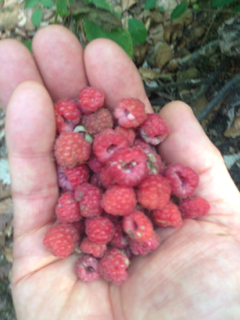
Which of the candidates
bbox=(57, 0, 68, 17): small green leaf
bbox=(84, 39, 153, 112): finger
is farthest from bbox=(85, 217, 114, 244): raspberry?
bbox=(57, 0, 68, 17): small green leaf

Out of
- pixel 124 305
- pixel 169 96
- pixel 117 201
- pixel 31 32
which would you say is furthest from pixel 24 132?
pixel 31 32

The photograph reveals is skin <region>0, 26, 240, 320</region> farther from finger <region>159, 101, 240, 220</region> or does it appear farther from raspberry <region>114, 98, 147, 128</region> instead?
raspberry <region>114, 98, 147, 128</region>

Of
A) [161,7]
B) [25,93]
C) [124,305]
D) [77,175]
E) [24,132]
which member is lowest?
[124,305]

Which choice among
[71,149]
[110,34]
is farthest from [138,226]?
[110,34]

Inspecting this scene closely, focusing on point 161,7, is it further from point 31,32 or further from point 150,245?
point 150,245

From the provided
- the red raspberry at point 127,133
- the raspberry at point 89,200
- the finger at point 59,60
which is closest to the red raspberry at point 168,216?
the raspberry at point 89,200

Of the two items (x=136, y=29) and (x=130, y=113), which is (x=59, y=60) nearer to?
(x=130, y=113)

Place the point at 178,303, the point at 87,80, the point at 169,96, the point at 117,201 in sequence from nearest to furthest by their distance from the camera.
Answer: the point at 178,303, the point at 117,201, the point at 87,80, the point at 169,96
